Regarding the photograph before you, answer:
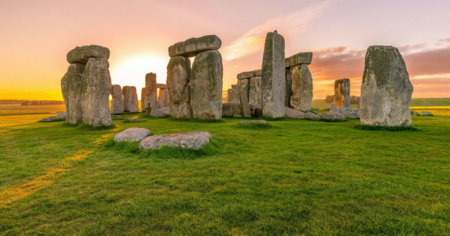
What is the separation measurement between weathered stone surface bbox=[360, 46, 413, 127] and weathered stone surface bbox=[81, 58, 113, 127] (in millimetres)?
10101

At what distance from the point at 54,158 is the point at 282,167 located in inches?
189

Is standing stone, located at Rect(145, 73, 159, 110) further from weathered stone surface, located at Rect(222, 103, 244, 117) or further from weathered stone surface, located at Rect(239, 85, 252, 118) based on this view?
weathered stone surface, located at Rect(239, 85, 252, 118)

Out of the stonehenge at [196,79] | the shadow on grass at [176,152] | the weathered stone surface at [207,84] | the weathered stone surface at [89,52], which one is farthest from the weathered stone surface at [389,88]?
the weathered stone surface at [89,52]

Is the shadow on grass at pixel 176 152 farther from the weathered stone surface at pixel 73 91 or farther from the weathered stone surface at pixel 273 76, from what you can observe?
the weathered stone surface at pixel 273 76

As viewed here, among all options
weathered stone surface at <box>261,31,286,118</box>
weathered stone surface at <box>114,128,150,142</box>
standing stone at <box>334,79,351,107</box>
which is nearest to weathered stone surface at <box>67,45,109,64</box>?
weathered stone surface at <box>114,128,150,142</box>

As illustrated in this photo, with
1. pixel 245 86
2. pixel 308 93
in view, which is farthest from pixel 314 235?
pixel 245 86

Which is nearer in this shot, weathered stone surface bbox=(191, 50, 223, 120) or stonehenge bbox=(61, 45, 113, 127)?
stonehenge bbox=(61, 45, 113, 127)

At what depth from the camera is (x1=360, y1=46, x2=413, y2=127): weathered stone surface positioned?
716 centimetres

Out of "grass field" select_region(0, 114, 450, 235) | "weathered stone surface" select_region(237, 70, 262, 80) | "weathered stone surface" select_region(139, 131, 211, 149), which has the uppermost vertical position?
"weathered stone surface" select_region(237, 70, 262, 80)

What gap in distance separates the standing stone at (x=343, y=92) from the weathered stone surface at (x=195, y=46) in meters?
13.9

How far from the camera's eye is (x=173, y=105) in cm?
1272

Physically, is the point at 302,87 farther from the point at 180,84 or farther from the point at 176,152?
the point at 176,152

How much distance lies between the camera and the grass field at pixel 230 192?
2008mm

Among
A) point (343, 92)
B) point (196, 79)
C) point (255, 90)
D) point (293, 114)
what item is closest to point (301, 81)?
point (293, 114)
